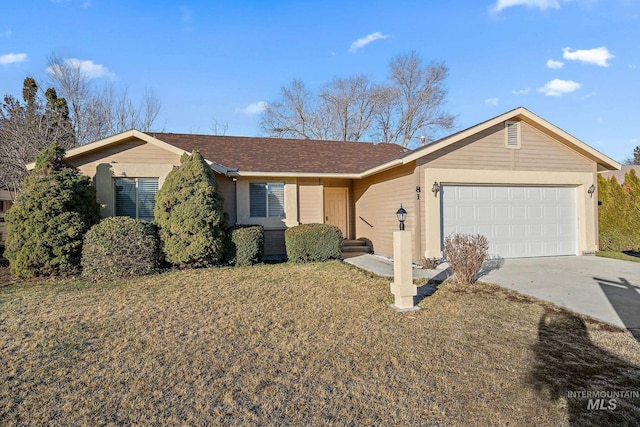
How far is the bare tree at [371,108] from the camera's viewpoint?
28125 millimetres

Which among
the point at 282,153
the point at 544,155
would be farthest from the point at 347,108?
the point at 544,155

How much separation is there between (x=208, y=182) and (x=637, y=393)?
8.65m

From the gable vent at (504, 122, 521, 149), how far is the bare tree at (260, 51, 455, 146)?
17.6 metres

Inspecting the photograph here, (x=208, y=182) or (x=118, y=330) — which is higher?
(x=208, y=182)

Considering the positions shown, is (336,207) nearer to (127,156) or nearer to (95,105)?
(127,156)

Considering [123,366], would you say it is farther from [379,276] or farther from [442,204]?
[442,204]

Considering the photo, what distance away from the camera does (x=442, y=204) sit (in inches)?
397

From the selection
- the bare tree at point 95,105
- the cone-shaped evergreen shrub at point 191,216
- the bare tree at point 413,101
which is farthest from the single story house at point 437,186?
the bare tree at point 413,101

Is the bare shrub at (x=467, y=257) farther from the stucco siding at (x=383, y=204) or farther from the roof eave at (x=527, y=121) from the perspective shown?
the roof eave at (x=527, y=121)

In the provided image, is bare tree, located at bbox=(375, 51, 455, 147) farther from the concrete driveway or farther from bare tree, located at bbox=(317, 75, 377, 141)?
the concrete driveway

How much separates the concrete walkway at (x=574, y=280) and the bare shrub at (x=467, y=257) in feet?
2.34

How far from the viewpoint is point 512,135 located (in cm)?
1064

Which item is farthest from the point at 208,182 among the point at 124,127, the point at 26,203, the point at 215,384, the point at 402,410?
the point at 124,127

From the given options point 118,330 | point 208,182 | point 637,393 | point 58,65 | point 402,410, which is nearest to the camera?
point 402,410
